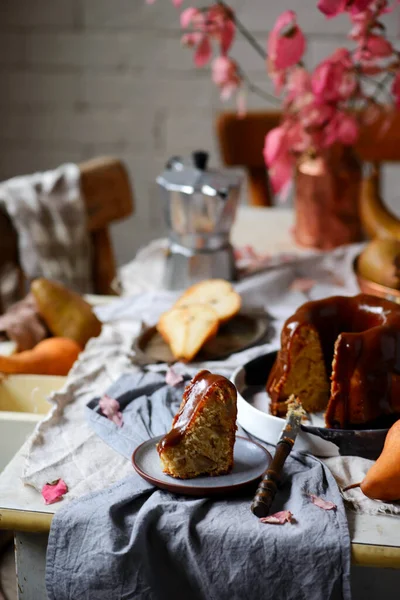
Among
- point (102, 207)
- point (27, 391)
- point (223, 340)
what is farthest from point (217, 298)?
point (102, 207)

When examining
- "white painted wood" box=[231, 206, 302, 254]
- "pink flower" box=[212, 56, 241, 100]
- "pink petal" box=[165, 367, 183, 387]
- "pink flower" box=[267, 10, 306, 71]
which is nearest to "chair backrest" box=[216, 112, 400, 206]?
"white painted wood" box=[231, 206, 302, 254]

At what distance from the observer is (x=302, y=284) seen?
1637 mm

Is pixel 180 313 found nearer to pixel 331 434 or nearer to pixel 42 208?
pixel 331 434

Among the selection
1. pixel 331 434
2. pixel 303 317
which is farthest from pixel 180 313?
pixel 331 434

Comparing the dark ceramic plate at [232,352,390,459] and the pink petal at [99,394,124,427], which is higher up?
the dark ceramic plate at [232,352,390,459]

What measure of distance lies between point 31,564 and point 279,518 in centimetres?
28

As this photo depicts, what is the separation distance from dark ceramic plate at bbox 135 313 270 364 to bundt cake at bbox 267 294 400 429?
0.78ft

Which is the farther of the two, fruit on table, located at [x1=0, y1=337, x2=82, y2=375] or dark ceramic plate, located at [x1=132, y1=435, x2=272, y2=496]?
fruit on table, located at [x1=0, y1=337, x2=82, y2=375]

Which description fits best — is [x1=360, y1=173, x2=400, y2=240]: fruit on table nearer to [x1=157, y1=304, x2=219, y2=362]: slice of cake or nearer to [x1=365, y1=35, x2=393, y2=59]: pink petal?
[x1=365, y1=35, x2=393, y2=59]: pink petal

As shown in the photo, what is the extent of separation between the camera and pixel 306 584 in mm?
766

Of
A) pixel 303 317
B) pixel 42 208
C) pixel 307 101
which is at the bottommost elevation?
pixel 42 208

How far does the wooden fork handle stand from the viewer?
788mm

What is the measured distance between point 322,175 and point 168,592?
1.14 meters

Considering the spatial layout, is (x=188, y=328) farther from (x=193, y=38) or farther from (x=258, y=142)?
(x=258, y=142)
